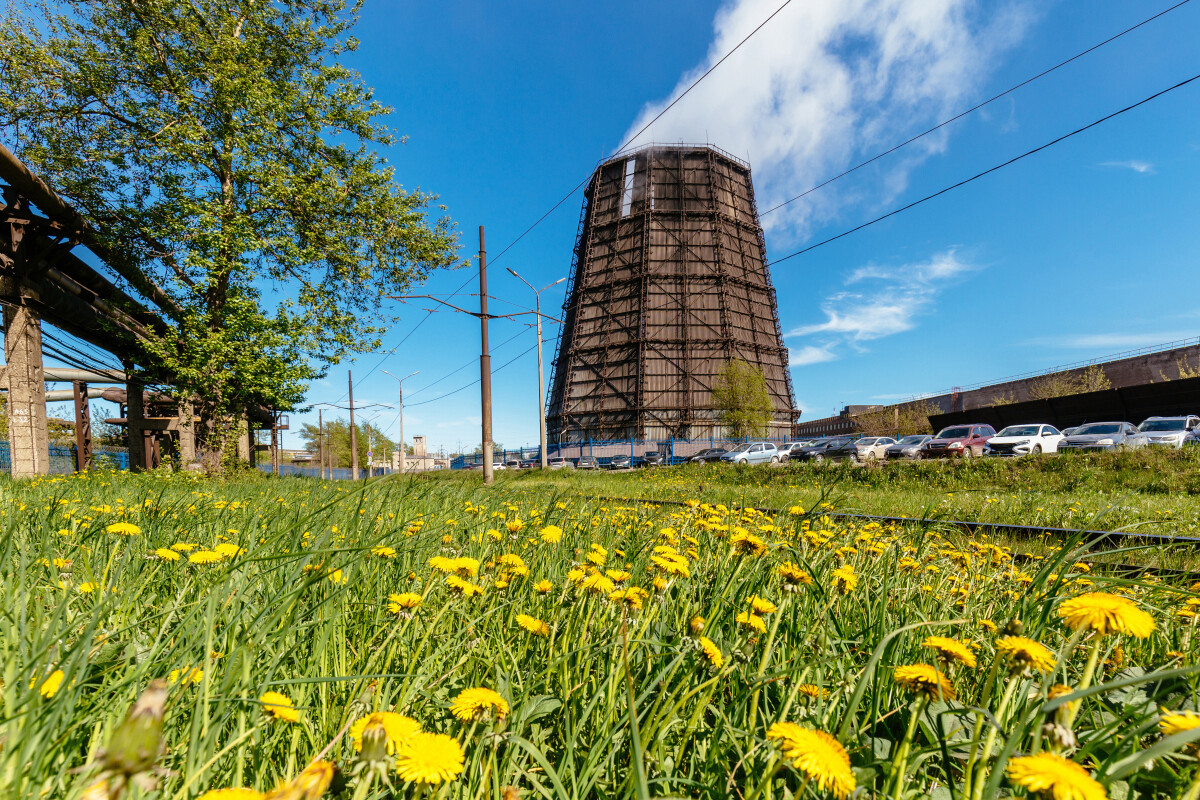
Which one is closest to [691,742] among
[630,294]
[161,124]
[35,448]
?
[35,448]

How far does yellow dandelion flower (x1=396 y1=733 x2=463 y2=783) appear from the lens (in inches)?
22.4

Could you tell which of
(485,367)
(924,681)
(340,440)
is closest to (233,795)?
(924,681)

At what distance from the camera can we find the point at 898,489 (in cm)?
1118

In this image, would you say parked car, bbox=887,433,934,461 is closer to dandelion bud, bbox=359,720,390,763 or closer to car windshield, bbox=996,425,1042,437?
car windshield, bbox=996,425,1042,437

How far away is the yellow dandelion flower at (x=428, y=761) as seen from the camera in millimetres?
570

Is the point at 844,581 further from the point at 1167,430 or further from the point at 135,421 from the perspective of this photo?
the point at 1167,430

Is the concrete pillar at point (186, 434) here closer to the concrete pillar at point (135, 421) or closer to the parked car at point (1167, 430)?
the concrete pillar at point (135, 421)

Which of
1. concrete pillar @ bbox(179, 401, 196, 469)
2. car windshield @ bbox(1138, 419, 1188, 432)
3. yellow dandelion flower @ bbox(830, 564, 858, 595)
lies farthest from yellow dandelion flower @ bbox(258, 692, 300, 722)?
car windshield @ bbox(1138, 419, 1188, 432)

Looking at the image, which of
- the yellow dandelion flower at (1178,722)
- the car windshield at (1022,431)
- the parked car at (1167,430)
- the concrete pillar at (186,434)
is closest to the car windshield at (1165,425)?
the parked car at (1167,430)

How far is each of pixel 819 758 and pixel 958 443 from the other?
22.7 meters

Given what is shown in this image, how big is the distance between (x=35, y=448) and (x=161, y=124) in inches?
338

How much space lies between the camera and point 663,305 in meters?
43.4

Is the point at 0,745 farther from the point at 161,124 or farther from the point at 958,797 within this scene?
the point at 161,124

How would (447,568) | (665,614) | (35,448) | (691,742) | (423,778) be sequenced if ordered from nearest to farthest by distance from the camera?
(423,778), (691,742), (447,568), (665,614), (35,448)
